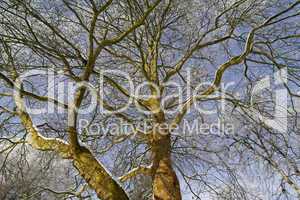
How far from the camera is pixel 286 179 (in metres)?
4.97

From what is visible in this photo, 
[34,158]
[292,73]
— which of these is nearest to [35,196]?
[34,158]

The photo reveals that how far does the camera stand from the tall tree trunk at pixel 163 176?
4.61 meters

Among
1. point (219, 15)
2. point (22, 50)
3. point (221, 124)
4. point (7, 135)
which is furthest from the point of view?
point (221, 124)

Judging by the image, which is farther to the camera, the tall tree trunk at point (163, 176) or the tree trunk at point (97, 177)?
the tall tree trunk at point (163, 176)

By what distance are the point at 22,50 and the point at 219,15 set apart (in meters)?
2.55

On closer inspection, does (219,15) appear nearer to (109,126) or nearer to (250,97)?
(250,97)

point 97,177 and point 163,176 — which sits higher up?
point 97,177

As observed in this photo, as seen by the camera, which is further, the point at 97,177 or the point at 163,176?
the point at 163,176

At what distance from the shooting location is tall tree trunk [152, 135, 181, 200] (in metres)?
4.61

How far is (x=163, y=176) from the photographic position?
4730 millimetres

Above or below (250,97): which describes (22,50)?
above

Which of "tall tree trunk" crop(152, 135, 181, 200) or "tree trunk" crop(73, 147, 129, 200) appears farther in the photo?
"tall tree trunk" crop(152, 135, 181, 200)

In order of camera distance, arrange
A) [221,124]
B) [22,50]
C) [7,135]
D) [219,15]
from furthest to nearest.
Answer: [221,124] < [7,135] < [219,15] < [22,50]

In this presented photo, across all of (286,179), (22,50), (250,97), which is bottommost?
(286,179)
